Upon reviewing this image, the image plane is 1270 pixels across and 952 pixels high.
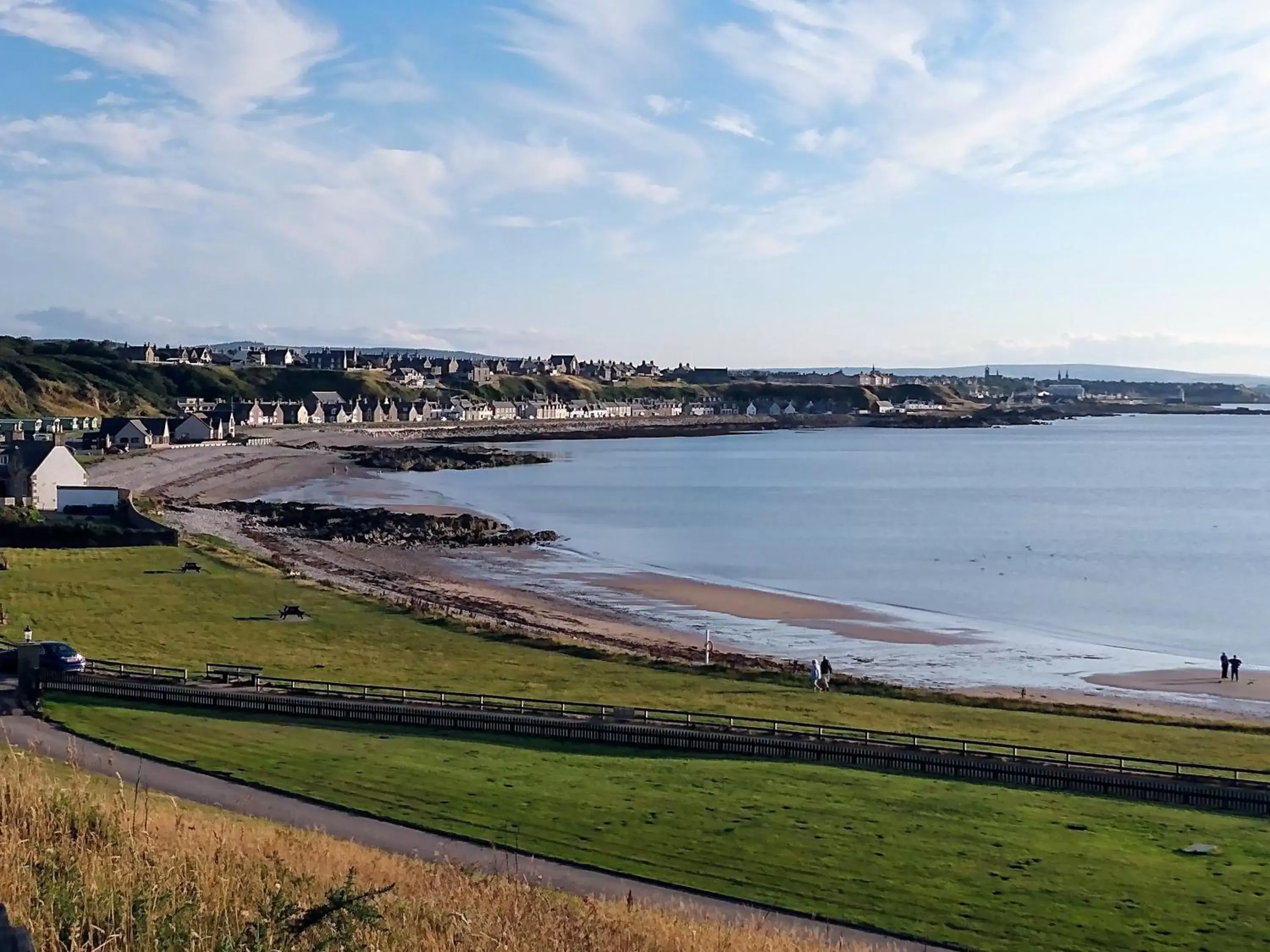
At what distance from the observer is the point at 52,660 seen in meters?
25.7

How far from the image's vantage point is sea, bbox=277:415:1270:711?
4069 centimetres

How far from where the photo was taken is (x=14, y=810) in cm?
965

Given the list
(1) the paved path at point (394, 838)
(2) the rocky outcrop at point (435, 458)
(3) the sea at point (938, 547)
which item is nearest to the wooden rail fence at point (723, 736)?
(1) the paved path at point (394, 838)

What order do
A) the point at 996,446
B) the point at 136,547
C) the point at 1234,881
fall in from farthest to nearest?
1. the point at 996,446
2. the point at 136,547
3. the point at 1234,881

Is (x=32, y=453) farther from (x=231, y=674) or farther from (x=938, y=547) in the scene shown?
(x=938, y=547)

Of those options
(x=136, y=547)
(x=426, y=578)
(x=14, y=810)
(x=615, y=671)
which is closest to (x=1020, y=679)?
(x=615, y=671)

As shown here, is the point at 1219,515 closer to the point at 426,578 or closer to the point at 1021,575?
the point at 1021,575

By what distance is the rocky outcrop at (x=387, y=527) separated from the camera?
6341cm

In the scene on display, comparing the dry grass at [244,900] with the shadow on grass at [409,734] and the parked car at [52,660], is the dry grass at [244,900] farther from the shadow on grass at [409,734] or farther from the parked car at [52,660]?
the parked car at [52,660]

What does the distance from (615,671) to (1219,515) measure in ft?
208

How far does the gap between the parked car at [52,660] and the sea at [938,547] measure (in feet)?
66.3

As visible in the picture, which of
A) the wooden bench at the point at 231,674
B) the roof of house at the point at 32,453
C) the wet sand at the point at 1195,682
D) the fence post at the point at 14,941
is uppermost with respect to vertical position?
the fence post at the point at 14,941

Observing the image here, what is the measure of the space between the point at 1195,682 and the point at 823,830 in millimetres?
22892

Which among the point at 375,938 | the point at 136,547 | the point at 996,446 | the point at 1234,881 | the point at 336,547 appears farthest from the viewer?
the point at 996,446
